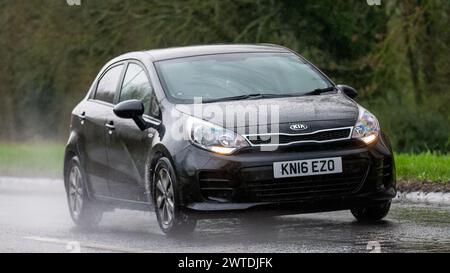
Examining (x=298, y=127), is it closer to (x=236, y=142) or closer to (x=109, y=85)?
(x=236, y=142)

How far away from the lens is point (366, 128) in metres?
11.6

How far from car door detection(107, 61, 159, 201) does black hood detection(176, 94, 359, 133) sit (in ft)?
1.85

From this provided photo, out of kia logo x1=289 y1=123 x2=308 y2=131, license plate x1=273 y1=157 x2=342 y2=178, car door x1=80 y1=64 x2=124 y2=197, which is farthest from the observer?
car door x1=80 y1=64 x2=124 y2=197

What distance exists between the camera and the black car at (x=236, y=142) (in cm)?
1122

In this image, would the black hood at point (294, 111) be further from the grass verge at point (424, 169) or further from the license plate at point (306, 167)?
the grass verge at point (424, 169)

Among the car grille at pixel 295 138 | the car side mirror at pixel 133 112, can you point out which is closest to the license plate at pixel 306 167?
the car grille at pixel 295 138

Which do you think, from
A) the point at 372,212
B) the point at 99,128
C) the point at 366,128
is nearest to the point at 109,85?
the point at 99,128

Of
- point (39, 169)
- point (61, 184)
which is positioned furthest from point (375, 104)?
point (61, 184)

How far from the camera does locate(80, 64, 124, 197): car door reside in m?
13.1

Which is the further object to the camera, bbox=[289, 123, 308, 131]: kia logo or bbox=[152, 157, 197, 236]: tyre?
bbox=[152, 157, 197, 236]: tyre

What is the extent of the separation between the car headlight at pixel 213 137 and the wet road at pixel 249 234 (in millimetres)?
769

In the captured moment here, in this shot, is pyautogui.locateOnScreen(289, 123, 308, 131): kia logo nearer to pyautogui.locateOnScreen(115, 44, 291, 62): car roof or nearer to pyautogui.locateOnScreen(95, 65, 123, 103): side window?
pyautogui.locateOnScreen(115, 44, 291, 62): car roof

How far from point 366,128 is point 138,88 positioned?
7.80 feet

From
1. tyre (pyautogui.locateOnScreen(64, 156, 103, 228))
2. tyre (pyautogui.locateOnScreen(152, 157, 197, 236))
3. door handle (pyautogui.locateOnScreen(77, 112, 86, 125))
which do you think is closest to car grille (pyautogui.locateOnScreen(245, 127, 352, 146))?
tyre (pyautogui.locateOnScreen(152, 157, 197, 236))
